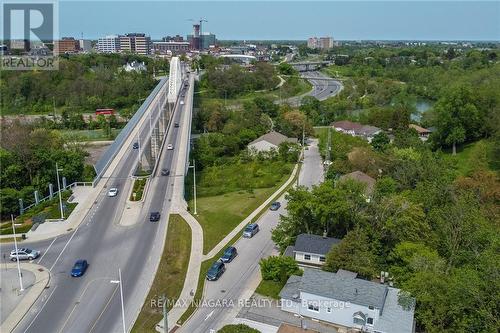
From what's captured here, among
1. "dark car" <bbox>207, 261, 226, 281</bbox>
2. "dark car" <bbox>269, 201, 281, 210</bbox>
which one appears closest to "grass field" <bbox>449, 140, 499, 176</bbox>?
"dark car" <bbox>269, 201, 281, 210</bbox>

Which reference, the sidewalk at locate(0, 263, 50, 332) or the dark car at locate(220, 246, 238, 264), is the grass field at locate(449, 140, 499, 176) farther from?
the sidewalk at locate(0, 263, 50, 332)

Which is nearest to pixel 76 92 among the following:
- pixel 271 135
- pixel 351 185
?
pixel 271 135

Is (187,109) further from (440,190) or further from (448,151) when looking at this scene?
(440,190)

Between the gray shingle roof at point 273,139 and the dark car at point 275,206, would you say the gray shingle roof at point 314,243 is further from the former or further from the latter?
the gray shingle roof at point 273,139

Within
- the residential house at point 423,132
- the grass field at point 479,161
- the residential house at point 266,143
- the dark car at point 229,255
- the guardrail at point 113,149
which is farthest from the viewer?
the residential house at point 423,132

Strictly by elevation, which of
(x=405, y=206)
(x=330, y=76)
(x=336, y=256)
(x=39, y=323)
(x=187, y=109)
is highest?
(x=330, y=76)

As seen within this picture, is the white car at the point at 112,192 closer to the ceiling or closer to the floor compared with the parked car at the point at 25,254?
closer to the ceiling

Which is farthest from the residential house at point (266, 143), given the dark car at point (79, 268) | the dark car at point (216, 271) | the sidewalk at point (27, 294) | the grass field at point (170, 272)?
the sidewalk at point (27, 294)
